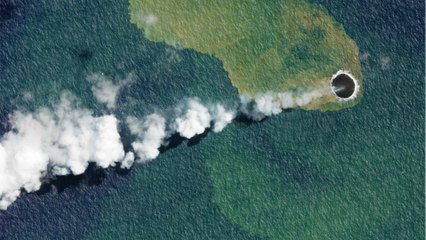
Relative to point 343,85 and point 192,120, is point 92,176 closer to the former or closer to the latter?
point 192,120

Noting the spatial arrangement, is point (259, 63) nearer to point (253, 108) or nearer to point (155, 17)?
point (253, 108)

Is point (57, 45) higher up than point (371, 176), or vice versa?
point (57, 45)

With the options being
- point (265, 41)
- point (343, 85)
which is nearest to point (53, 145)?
point (265, 41)

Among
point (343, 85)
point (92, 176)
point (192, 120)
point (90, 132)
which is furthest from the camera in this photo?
point (343, 85)

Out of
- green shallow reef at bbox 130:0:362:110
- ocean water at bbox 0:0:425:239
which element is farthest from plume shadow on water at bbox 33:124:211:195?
green shallow reef at bbox 130:0:362:110

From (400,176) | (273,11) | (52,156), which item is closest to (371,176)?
(400,176)

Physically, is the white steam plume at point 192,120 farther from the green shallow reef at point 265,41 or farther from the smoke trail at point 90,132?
the green shallow reef at point 265,41
